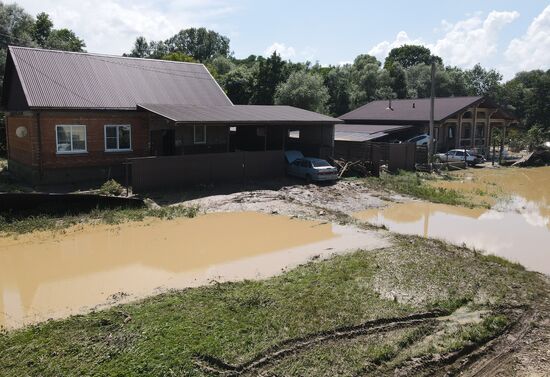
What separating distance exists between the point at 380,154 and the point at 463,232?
14072 mm

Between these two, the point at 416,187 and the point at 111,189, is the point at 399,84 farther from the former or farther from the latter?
the point at 111,189

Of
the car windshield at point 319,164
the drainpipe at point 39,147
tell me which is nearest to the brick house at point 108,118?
the drainpipe at point 39,147

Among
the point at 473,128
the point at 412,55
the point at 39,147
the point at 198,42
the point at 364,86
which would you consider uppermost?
the point at 198,42

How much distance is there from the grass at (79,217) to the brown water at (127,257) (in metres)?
0.67

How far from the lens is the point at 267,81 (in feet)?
153

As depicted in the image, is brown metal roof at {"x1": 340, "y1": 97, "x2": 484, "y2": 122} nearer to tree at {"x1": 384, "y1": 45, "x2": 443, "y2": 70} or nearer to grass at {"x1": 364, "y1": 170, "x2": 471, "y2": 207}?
grass at {"x1": 364, "y1": 170, "x2": 471, "y2": 207}

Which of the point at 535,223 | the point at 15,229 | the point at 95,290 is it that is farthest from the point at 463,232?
the point at 15,229

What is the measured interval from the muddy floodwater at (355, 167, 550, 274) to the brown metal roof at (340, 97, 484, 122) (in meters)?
12.8

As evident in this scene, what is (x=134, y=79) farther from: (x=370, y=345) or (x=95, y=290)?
(x=370, y=345)

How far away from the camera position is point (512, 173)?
117 feet

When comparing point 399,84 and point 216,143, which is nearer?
point 216,143

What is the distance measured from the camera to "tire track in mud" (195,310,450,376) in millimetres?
7230

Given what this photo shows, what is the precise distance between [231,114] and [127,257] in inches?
544

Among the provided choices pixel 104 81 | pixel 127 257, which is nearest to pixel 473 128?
pixel 104 81
